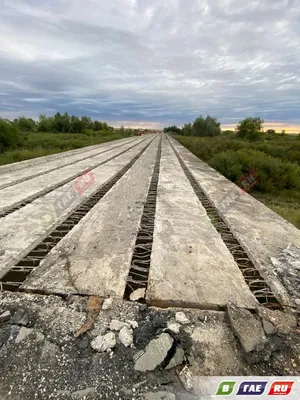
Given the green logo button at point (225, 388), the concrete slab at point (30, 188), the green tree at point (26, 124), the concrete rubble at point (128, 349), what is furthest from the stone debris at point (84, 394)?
the green tree at point (26, 124)

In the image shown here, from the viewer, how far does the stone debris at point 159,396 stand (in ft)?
3.40

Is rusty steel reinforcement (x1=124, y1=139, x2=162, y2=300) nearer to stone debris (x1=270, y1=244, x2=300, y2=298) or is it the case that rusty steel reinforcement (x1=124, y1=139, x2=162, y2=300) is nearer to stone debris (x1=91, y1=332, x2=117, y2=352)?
stone debris (x1=91, y1=332, x2=117, y2=352)

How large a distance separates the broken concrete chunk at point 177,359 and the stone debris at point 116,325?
32 cm

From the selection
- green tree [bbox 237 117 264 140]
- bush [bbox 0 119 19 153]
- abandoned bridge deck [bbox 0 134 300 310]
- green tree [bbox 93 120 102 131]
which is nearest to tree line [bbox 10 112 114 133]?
green tree [bbox 93 120 102 131]

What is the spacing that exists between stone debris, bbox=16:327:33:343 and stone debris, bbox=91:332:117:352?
385 mm

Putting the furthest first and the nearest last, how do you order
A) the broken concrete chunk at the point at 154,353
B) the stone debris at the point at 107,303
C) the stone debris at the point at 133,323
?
the stone debris at the point at 107,303
the stone debris at the point at 133,323
the broken concrete chunk at the point at 154,353

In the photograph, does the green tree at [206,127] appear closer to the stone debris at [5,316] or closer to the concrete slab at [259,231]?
the concrete slab at [259,231]

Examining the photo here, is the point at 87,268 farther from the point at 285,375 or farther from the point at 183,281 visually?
the point at 285,375

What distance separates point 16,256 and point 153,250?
1279 millimetres

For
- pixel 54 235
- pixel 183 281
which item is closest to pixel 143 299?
pixel 183 281

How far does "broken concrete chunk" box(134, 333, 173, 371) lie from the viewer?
1.16m

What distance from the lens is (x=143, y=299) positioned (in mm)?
1647

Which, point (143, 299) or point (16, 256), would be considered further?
point (16, 256)

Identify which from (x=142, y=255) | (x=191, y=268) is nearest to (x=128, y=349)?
(x=191, y=268)
